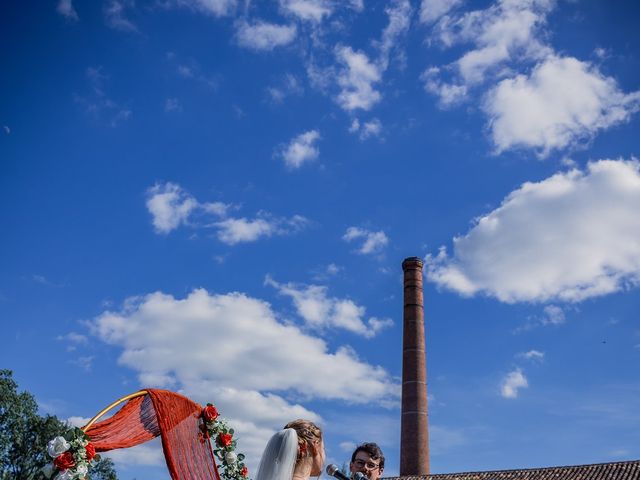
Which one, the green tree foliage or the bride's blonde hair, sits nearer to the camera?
the bride's blonde hair

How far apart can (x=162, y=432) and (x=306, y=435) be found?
2.26 meters

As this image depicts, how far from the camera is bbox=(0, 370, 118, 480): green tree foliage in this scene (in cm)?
3266

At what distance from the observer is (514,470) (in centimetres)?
2681

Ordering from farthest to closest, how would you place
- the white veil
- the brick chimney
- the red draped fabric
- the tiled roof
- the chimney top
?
the chimney top, the brick chimney, the tiled roof, the red draped fabric, the white veil

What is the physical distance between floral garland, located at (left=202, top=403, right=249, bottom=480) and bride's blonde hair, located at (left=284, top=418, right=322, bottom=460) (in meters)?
2.51

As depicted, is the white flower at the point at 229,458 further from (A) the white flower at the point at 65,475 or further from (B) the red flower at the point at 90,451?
(A) the white flower at the point at 65,475

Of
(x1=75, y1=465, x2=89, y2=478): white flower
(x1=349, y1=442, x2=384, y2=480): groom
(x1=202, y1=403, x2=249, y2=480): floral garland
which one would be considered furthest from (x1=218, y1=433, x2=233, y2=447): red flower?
(x1=349, y1=442, x2=384, y2=480): groom

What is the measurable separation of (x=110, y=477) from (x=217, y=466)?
108 ft

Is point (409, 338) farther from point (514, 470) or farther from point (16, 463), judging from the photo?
point (16, 463)

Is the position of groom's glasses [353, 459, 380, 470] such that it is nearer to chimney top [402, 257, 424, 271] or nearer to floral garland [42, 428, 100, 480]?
floral garland [42, 428, 100, 480]

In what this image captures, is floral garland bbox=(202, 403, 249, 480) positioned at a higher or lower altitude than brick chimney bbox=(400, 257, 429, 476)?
lower

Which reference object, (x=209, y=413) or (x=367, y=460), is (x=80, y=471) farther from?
(x=367, y=460)

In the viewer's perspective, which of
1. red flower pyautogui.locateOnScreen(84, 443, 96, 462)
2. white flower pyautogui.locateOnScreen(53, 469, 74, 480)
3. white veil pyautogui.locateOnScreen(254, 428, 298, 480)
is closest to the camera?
white veil pyautogui.locateOnScreen(254, 428, 298, 480)

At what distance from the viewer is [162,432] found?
17.3 feet
